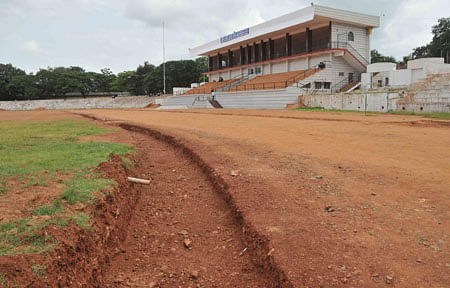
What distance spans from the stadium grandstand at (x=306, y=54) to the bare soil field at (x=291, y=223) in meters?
30.0

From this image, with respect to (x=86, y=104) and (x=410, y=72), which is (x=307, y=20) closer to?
(x=410, y=72)

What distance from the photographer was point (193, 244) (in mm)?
4875

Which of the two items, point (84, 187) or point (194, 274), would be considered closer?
point (194, 274)

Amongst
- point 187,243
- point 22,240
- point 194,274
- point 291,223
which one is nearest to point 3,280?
A: point 22,240

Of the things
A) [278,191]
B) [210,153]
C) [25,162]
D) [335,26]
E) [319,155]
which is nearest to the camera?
[278,191]

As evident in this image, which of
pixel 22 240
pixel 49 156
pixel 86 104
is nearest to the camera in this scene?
pixel 22 240

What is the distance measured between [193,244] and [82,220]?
5.10 ft

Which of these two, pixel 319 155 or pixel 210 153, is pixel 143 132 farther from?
pixel 319 155

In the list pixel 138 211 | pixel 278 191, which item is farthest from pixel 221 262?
pixel 138 211

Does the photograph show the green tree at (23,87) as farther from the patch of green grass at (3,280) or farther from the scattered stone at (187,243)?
the patch of green grass at (3,280)

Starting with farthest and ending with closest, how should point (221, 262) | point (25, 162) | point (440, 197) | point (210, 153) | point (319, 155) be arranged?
point (210, 153) → point (319, 155) → point (25, 162) → point (440, 197) → point (221, 262)

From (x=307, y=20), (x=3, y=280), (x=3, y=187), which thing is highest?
A: (x=307, y=20)

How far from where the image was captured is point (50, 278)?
10.7ft

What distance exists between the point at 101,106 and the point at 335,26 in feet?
177
